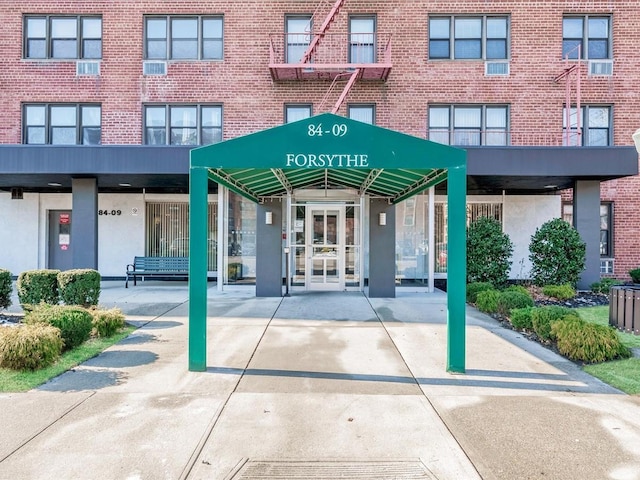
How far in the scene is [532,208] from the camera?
15.6 meters

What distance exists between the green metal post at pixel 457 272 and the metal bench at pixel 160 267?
10.6 m

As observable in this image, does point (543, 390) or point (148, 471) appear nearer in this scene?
point (148, 471)

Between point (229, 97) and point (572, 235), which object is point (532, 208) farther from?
point (229, 97)

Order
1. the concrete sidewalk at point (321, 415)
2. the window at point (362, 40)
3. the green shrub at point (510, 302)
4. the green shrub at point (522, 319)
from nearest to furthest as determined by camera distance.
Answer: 1. the concrete sidewalk at point (321, 415)
2. the green shrub at point (522, 319)
3. the green shrub at point (510, 302)
4. the window at point (362, 40)

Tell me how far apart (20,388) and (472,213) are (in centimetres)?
1424

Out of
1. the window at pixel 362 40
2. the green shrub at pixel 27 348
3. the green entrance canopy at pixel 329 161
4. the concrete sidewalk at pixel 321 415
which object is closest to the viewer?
the concrete sidewalk at pixel 321 415

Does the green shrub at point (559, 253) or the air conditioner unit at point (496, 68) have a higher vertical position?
the air conditioner unit at point (496, 68)

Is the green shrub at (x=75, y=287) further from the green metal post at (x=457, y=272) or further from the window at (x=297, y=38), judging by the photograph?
the window at (x=297, y=38)

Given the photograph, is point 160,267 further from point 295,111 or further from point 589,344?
point 589,344

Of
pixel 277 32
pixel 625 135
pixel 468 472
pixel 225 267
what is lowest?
pixel 468 472

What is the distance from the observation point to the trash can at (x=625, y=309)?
7.88m

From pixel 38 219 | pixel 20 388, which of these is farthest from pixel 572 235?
pixel 38 219

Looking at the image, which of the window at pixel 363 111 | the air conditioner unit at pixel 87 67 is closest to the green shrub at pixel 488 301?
the window at pixel 363 111

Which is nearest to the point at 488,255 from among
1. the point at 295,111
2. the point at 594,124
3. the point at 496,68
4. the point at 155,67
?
the point at 496,68
